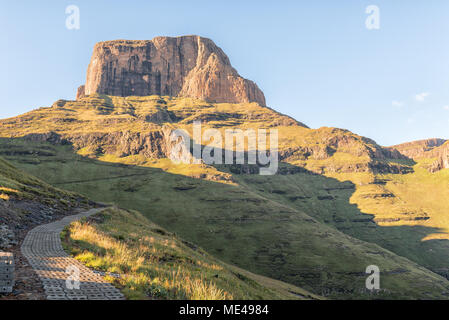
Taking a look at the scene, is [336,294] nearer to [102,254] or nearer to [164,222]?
[164,222]

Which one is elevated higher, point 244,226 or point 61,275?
point 61,275

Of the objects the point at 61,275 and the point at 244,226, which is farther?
the point at 244,226

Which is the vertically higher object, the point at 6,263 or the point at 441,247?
the point at 6,263

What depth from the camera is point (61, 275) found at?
13.1 meters

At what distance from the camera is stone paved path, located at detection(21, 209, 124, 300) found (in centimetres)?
1069

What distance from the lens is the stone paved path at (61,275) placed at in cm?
1069

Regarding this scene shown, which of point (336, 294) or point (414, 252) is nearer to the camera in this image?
point (336, 294)

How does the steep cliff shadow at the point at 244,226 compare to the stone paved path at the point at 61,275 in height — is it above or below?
below

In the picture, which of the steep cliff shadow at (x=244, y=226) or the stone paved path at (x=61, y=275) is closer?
the stone paved path at (x=61, y=275)

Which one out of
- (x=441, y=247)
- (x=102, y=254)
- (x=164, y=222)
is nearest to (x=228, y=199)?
(x=164, y=222)

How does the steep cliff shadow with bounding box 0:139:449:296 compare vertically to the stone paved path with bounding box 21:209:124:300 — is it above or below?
below

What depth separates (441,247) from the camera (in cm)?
16900

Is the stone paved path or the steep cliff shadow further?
the steep cliff shadow
